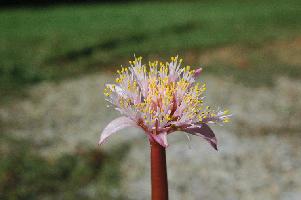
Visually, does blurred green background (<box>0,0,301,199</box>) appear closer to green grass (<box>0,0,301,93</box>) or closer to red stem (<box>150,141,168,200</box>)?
green grass (<box>0,0,301,93</box>)

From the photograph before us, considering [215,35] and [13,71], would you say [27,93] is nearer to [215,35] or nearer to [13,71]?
[13,71]

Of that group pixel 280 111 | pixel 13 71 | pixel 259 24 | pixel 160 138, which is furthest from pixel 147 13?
pixel 160 138

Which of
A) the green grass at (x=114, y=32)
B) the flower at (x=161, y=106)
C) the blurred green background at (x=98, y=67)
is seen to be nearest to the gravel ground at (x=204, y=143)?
the blurred green background at (x=98, y=67)

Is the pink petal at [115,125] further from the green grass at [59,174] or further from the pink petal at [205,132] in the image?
the green grass at [59,174]

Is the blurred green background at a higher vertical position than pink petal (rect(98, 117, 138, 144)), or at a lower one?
higher

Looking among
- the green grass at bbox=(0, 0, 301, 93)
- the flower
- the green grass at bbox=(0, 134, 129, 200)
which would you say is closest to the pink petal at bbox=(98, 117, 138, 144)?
the flower

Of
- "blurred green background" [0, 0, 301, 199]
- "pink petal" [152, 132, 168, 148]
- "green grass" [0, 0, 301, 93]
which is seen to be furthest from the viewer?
"green grass" [0, 0, 301, 93]
